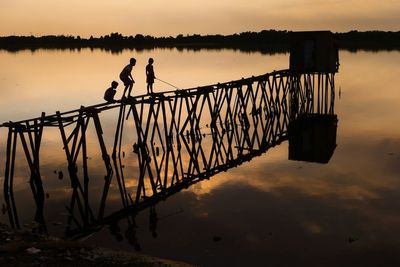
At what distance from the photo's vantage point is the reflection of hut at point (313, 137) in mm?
18903

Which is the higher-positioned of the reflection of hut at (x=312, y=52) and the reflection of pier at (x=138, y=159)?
the reflection of hut at (x=312, y=52)

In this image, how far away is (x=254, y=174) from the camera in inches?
633

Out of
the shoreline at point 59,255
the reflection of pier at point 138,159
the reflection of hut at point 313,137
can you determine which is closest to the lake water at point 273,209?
the reflection of pier at point 138,159

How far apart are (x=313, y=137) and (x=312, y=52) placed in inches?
305

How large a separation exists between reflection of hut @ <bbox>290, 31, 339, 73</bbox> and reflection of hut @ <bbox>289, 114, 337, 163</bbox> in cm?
317

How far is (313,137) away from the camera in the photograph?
2316 centimetres

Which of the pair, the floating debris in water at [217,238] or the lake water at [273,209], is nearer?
the lake water at [273,209]

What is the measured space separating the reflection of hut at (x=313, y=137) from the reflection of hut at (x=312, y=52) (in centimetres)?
317

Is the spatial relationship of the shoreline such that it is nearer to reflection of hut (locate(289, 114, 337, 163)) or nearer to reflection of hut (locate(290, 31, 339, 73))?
reflection of hut (locate(289, 114, 337, 163))

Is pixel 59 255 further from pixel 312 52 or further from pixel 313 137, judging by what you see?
pixel 312 52

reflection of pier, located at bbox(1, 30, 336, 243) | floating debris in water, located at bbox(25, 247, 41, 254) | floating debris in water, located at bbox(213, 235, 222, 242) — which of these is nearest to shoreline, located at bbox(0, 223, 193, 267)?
floating debris in water, located at bbox(25, 247, 41, 254)

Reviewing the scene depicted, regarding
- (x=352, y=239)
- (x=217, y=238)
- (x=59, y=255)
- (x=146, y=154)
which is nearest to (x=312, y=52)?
(x=146, y=154)

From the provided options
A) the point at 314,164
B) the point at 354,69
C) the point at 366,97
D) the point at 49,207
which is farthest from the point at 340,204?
the point at 354,69

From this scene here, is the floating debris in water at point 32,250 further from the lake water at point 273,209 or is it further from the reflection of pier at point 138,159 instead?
the reflection of pier at point 138,159
